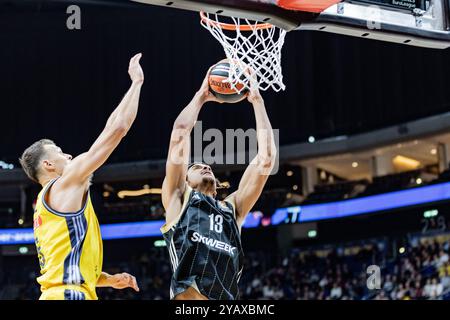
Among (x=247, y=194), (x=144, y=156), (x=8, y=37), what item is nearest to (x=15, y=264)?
(x=144, y=156)

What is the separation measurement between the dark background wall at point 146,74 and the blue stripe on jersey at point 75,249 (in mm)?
18994

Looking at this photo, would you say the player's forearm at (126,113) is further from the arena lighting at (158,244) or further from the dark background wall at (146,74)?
the arena lighting at (158,244)

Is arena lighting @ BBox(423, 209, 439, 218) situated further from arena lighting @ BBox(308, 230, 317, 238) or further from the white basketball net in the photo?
the white basketball net

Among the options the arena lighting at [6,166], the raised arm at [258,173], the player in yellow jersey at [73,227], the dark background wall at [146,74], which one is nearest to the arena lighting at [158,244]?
the dark background wall at [146,74]

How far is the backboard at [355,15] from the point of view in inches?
190

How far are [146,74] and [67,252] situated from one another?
1950 centimetres

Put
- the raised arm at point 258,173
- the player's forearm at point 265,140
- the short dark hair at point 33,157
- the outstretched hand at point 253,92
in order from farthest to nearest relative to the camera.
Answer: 1. the outstretched hand at point 253,92
2. the player's forearm at point 265,140
3. the raised arm at point 258,173
4. the short dark hair at point 33,157

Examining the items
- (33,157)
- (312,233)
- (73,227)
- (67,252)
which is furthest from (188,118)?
(312,233)

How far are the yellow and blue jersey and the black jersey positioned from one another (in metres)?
0.64

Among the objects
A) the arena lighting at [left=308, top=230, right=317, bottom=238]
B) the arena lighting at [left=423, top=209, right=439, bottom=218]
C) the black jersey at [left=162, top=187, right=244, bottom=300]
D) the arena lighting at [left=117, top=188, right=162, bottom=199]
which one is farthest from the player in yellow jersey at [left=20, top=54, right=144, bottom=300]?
the arena lighting at [left=117, top=188, right=162, bottom=199]

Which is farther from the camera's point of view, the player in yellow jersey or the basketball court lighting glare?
the basketball court lighting glare

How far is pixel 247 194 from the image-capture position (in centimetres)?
498

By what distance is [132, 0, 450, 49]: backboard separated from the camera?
4824 millimetres

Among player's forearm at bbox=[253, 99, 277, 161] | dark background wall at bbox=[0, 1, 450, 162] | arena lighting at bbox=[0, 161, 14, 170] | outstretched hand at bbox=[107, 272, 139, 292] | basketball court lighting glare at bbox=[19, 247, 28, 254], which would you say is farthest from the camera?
basketball court lighting glare at bbox=[19, 247, 28, 254]
